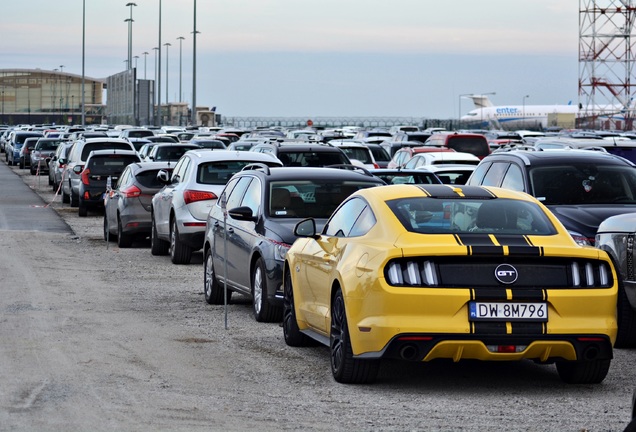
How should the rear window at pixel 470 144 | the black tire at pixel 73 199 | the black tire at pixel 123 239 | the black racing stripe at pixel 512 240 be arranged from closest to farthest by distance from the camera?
the black racing stripe at pixel 512 240
the black tire at pixel 123 239
the black tire at pixel 73 199
the rear window at pixel 470 144

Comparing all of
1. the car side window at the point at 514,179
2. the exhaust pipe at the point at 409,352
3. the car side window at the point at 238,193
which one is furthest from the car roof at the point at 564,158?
the exhaust pipe at the point at 409,352

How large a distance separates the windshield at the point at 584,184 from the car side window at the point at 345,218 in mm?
4370

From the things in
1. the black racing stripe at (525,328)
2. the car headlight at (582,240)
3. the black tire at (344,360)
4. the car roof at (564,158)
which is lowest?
the black tire at (344,360)

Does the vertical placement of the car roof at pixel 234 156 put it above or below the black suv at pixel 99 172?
above

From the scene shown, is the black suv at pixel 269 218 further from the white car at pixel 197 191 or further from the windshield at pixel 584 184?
the white car at pixel 197 191

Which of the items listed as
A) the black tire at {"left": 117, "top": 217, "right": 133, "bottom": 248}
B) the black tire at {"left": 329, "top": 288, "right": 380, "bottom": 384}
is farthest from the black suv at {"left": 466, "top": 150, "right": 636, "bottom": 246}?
the black tire at {"left": 117, "top": 217, "right": 133, "bottom": 248}

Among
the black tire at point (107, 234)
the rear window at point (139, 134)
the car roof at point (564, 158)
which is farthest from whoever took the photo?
the rear window at point (139, 134)

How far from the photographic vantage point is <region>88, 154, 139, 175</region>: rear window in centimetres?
3178

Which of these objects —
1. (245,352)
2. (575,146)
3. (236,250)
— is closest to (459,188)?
(245,352)

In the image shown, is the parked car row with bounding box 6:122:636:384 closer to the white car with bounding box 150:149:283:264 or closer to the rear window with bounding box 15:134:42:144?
the white car with bounding box 150:149:283:264

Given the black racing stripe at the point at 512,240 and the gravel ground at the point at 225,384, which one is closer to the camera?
the gravel ground at the point at 225,384

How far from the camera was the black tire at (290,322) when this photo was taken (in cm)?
1159

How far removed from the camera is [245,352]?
11.4 metres

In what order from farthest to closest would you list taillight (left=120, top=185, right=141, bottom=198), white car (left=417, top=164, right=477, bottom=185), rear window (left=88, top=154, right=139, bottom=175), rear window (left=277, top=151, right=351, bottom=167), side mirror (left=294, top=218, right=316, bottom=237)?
rear window (left=88, top=154, right=139, bottom=175) < white car (left=417, top=164, right=477, bottom=185) < taillight (left=120, top=185, right=141, bottom=198) < rear window (left=277, top=151, right=351, bottom=167) < side mirror (left=294, top=218, right=316, bottom=237)
